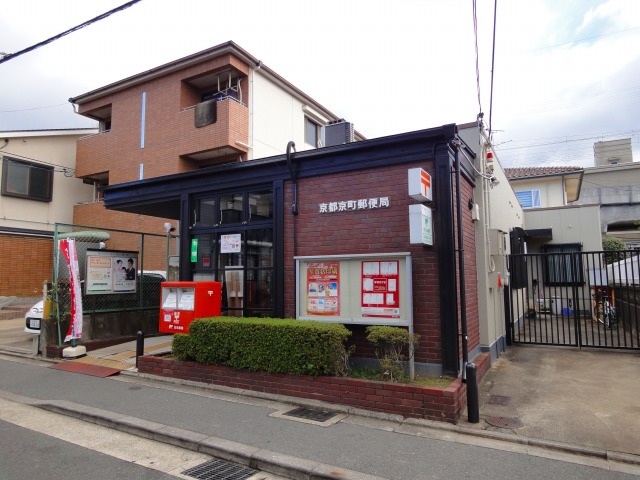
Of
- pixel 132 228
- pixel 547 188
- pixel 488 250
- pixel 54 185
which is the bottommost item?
pixel 488 250

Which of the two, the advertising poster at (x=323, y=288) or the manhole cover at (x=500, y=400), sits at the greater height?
the advertising poster at (x=323, y=288)

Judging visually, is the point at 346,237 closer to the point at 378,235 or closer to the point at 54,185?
the point at 378,235

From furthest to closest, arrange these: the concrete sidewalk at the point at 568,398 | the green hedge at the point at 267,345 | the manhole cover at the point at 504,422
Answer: the green hedge at the point at 267,345 < the manhole cover at the point at 504,422 < the concrete sidewalk at the point at 568,398

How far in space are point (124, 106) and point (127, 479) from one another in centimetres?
1830

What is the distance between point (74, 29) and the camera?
6.61m

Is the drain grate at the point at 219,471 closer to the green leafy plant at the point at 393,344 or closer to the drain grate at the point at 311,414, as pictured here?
the drain grate at the point at 311,414

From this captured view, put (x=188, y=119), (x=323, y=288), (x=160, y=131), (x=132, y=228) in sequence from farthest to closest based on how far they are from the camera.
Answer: (x=132, y=228), (x=160, y=131), (x=188, y=119), (x=323, y=288)

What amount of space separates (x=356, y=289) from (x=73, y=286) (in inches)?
250

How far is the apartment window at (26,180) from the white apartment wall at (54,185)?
0.75ft

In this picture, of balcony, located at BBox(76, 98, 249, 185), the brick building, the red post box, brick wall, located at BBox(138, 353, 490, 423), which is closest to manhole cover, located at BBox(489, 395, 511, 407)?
brick wall, located at BBox(138, 353, 490, 423)

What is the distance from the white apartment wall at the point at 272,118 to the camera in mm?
16859

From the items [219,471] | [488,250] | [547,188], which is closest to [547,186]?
[547,188]

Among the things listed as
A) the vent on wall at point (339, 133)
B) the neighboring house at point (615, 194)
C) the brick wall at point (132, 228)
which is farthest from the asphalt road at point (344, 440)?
the neighboring house at point (615, 194)

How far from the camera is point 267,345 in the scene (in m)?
6.62
